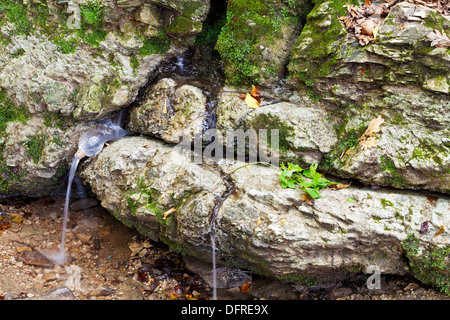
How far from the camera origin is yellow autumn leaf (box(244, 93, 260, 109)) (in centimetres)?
495

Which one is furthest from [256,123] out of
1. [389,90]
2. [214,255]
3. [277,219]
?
[214,255]

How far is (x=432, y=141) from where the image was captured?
14.0 feet

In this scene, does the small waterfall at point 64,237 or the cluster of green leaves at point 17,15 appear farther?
the small waterfall at point 64,237

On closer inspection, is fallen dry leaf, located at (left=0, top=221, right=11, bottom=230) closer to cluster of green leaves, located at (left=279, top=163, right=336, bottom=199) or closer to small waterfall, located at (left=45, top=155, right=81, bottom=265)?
small waterfall, located at (left=45, top=155, right=81, bottom=265)

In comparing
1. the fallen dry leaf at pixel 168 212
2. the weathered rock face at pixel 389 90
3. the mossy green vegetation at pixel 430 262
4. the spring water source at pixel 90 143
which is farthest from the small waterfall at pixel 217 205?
the mossy green vegetation at pixel 430 262

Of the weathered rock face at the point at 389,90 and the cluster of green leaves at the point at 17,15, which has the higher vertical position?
the cluster of green leaves at the point at 17,15

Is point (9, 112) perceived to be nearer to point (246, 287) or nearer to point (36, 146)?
point (36, 146)

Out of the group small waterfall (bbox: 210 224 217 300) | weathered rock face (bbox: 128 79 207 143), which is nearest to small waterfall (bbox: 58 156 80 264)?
weathered rock face (bbox: 128 79 207 143)

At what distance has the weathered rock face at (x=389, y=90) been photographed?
4.17 metres

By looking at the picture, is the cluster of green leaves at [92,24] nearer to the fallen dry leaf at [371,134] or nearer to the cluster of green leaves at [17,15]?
the cluster of green leaves at [17,15]

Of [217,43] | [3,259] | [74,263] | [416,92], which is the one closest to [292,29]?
[217,43]

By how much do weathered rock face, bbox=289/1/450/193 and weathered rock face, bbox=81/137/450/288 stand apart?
0.35 meters

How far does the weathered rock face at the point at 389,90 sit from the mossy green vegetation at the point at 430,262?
739 mm

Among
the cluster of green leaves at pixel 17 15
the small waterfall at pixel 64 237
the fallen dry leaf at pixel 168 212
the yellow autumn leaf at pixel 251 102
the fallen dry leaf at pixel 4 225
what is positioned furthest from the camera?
the fallen dry leaf at pixel 4 225
